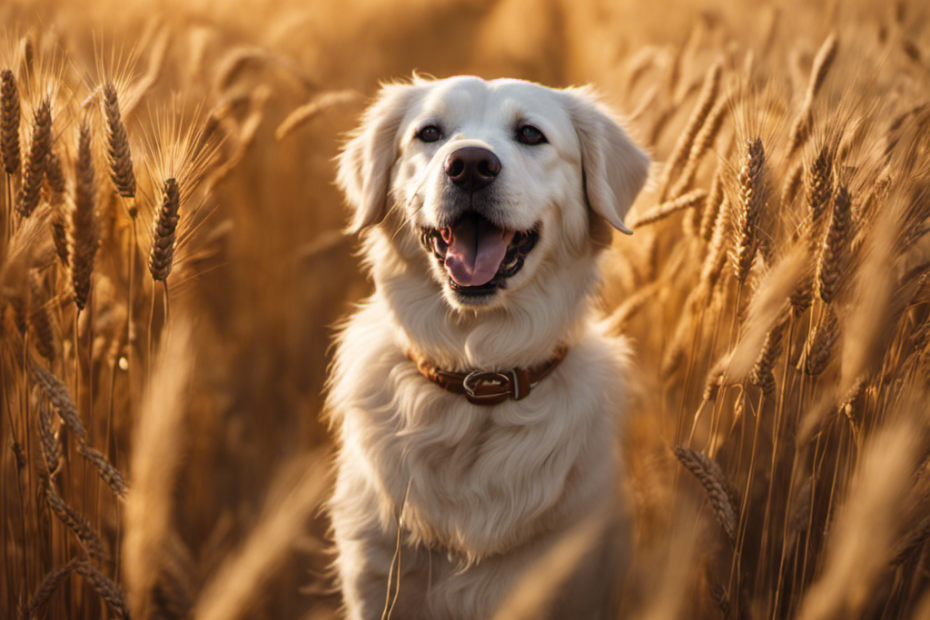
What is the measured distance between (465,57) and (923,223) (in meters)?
3.56

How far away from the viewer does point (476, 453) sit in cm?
195

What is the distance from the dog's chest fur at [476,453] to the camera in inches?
73.4

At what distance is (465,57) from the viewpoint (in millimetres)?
4551

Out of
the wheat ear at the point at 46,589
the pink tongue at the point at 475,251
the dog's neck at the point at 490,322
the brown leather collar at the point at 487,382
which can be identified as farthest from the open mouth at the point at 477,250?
the wheat ear at the point at 46,589

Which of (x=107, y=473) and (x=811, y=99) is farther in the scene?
(x=811, y=99)

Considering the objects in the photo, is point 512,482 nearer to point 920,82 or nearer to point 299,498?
point 299,498

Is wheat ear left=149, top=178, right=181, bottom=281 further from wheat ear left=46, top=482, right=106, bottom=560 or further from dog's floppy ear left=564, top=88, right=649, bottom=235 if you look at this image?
dog's floppy ear left=564, top=88, right=649, bottom=235

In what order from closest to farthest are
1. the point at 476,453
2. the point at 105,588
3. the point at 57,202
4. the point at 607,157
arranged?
the point at 105,588, the point at 57,202, the point at 476,453, the point at 607,157

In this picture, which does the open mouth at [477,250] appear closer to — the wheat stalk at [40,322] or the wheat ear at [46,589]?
the wheat stalk at [40,322]

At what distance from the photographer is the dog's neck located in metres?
2.06

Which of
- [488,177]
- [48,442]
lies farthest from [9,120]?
[488,177]

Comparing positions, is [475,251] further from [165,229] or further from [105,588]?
[105,588]

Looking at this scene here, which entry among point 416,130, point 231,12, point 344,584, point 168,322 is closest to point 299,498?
point 168,322

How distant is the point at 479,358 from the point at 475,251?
0.32 metres
